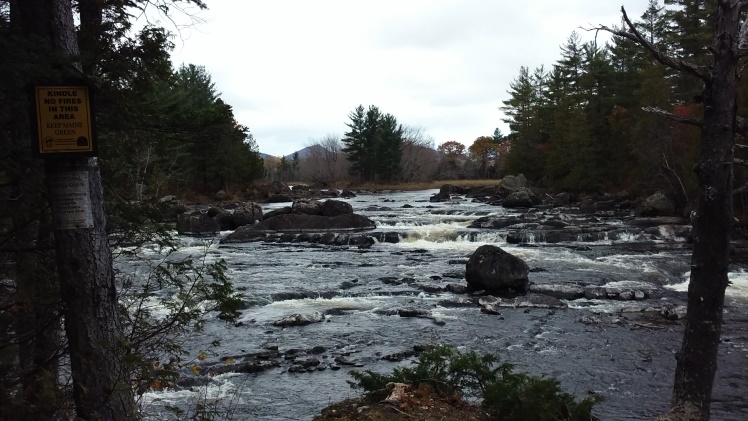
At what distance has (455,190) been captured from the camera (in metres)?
62.8

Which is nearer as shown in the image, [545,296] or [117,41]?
[117,41]

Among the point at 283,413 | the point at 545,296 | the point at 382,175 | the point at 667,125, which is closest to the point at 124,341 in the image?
the point at 283,413

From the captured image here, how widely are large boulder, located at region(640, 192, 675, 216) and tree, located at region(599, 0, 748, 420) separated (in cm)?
3016

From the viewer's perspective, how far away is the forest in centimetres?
371

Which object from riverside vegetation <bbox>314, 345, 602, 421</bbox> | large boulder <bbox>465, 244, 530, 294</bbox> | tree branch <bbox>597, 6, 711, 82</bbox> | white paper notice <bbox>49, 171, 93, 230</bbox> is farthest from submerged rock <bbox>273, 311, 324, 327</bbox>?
tree branch <bbox>597, 6, 711, 82</bbox>

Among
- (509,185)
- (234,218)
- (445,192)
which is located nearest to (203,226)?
(234,218)

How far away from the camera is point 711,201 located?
4.41 meters

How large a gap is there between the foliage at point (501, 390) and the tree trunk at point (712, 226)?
86 cm

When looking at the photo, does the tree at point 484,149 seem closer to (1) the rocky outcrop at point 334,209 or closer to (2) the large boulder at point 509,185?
(2) the large boulder at point 509,185

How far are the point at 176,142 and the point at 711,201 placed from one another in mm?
14154

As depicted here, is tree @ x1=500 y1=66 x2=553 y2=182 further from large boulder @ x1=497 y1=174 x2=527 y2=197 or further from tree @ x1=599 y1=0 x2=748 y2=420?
tree @ x1=599 y1=0 x2=748 y2=420

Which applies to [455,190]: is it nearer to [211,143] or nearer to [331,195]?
[331,195]

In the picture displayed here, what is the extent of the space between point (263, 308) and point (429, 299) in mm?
4269

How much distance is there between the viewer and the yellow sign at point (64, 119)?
3.24 m
